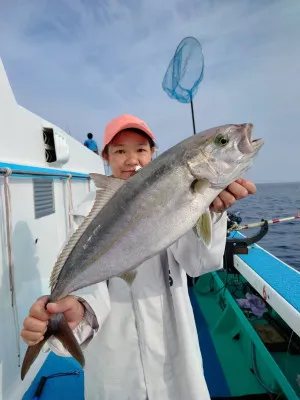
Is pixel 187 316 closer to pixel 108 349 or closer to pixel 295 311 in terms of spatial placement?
pixel 108 349

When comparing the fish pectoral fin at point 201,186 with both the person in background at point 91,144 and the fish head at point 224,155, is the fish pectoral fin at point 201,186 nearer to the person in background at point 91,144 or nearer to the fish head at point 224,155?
the fish head at point 224,155

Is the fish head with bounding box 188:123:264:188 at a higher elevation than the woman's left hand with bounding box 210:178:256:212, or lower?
higher

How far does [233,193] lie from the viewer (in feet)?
5.21

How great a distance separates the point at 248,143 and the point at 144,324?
4.60 ft

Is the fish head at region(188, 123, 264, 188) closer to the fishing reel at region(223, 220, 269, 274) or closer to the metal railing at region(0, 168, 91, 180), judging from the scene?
the metal railing at region(0, 168, 91, 180)

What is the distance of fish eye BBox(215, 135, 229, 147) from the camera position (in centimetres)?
151

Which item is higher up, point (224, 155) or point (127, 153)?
point (127, 153)

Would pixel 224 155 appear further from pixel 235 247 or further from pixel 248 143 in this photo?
pixel 235 247

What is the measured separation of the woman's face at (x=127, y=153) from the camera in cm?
218

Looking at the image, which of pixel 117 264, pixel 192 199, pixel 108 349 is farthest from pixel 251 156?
pixel 108 349

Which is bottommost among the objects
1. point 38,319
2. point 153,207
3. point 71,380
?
point 71,380

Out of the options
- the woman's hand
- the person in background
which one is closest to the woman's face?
the woman's hand

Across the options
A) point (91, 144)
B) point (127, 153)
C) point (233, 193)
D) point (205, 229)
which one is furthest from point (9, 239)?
point (91, 144)

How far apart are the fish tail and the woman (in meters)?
0.09
